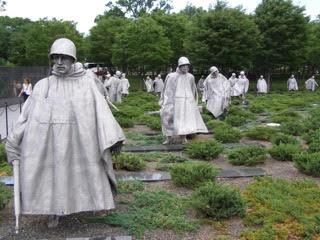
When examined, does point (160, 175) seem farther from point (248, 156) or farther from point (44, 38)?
point (44, 38)

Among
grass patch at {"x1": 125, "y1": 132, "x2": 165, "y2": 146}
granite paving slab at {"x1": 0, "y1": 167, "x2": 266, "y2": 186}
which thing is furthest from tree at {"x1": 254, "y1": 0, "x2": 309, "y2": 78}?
granite paving slab at {"x1": 0, "y1": 167, "x2": 266, "y2": 186}

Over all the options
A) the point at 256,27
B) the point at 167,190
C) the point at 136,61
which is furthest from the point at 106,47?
the point at 167,190

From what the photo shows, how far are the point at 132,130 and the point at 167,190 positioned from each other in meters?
7.83

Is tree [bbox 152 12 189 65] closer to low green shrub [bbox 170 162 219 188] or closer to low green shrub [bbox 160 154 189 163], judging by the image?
low green shrub [bbox 160 154 189 163]

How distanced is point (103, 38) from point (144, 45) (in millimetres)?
12852

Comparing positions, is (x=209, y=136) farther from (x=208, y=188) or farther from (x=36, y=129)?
(x=36, y=129)

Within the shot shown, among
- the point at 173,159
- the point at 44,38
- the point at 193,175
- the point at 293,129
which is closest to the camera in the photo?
the point at 193,175

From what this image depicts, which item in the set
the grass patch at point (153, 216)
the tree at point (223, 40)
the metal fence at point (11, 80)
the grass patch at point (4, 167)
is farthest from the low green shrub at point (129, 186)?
the tree at point (223, 40)

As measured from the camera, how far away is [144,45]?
151ft

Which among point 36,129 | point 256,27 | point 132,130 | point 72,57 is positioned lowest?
point 132,130

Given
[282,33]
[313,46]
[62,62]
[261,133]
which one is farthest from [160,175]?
[313,46]

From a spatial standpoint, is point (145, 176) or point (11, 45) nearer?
point (145, 176)

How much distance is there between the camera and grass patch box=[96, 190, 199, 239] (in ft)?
19.5

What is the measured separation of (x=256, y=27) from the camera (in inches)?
1682
